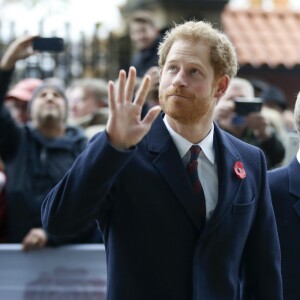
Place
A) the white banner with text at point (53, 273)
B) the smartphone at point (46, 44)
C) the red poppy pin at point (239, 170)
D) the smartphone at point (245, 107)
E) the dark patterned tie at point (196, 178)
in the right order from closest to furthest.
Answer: the dark patterned tie at point (196, 178)
the red poppy pin at point (239, 170)
the white banner with text at point (53, 273)
the smartphone at point (46, 44)
the smartphone at point (245, 107)

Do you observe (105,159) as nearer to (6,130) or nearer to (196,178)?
(196,178)

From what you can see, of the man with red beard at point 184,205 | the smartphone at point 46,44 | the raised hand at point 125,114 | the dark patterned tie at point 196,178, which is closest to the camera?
the raised hand at point 125,114

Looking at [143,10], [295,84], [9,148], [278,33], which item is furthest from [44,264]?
[278,33]

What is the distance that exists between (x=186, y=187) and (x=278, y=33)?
46.7 ft

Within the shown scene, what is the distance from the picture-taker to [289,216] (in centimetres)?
457

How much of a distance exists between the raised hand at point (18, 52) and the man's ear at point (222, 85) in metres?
2.00

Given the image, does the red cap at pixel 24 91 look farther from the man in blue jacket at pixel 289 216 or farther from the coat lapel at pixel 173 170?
the coat lapel at pixel 173 170

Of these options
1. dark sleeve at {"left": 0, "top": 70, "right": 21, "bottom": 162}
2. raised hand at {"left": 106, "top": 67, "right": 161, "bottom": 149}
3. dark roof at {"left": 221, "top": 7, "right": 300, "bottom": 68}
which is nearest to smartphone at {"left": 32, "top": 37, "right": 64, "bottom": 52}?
dark sleeve at {"left": 0, "top": 70, "right": 21, "bottom": 162}

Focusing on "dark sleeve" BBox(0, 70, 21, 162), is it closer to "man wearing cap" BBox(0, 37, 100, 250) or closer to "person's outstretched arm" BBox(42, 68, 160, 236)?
"man wearing cap" BBox(0, 37, 100, 250)

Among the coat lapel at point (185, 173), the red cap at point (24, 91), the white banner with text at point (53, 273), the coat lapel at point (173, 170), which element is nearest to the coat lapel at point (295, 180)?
the coat lapel at point (185, 173)

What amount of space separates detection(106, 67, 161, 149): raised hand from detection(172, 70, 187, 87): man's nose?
37cm

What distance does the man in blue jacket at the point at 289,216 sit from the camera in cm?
450

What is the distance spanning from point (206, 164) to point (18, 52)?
2.21 m

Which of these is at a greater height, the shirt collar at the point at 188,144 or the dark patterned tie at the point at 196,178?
the shirt collar at the point at 188,144
